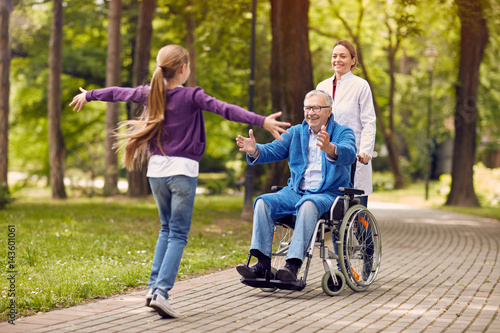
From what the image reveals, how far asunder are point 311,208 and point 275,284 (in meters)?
0.70

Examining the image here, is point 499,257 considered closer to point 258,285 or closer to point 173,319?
point 258,285

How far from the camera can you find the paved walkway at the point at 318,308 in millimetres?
4754

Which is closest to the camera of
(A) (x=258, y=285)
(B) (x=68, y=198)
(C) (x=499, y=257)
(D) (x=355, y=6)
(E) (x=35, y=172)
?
(A) (x=258, y=285)

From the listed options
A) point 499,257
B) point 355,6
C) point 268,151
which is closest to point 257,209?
point 268,151

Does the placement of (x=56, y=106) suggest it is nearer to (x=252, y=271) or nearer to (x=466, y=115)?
(x=466, y=115)

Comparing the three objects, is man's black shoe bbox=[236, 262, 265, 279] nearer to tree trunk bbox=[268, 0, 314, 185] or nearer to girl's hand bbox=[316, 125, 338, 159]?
girl's hand bbox=[316, 125, 338, 159]

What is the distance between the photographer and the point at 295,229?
578cm

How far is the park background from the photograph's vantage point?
881cm

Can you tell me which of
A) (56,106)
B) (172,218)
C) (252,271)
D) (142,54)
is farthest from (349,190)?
(56,106)

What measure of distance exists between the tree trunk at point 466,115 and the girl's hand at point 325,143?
48.8 feet

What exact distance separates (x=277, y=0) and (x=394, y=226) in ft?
17.0

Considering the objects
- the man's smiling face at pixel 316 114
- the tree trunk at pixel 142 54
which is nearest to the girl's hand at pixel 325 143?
the man's smiling face at pixel 316 114

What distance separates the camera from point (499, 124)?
32.8 m

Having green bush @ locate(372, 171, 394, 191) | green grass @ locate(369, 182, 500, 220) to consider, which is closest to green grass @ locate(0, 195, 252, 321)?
green grass @ locate(369, 182, 500, 220)
